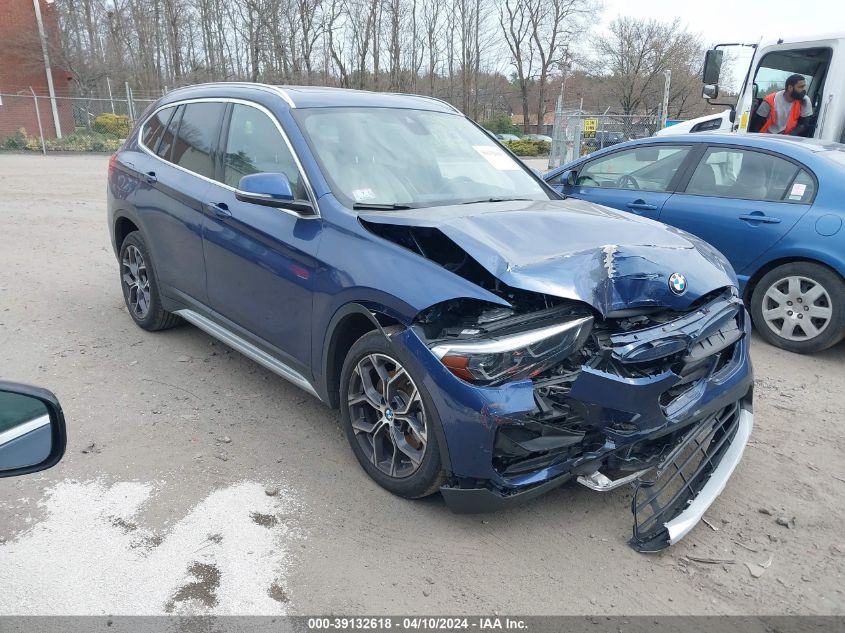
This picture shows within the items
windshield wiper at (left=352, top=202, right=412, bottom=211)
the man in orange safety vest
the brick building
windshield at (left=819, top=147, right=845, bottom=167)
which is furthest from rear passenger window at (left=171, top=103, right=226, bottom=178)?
the brick building

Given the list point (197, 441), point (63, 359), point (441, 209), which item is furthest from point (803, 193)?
point (63, 359)

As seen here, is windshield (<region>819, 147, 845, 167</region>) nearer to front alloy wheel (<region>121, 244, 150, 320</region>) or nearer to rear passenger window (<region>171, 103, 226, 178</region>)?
rear passenger window (<region>171, 103, 226, 178</region>)

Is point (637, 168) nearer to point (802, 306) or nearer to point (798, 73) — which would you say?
point (802, 306)

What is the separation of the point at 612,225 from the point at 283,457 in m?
2.20

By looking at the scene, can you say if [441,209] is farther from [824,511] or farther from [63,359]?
[63,359]

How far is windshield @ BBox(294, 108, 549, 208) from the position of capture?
368 centimetres

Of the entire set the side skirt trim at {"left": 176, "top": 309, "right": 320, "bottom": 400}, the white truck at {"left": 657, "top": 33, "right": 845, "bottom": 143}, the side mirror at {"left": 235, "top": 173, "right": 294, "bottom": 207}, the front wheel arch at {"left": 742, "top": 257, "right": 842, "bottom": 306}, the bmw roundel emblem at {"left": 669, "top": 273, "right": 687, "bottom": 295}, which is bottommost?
the side skirt trim at {"left": 176, "top": 309, "right": 320, "bottom": 400}

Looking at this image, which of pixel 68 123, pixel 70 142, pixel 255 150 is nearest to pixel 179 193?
pixel 255 150

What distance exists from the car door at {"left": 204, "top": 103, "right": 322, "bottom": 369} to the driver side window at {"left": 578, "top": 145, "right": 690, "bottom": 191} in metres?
3.78

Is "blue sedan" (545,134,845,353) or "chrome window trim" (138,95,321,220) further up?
"chrome window trim" (138,95,321,220)

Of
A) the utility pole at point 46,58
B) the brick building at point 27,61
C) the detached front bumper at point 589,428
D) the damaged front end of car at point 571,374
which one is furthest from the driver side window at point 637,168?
the utility pole at point 46,58

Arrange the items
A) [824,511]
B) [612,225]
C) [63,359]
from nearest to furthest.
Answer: [824,511]
[612,225]
[63,359]

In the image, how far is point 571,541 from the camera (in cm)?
301

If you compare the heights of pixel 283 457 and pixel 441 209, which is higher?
pixel 441 209
